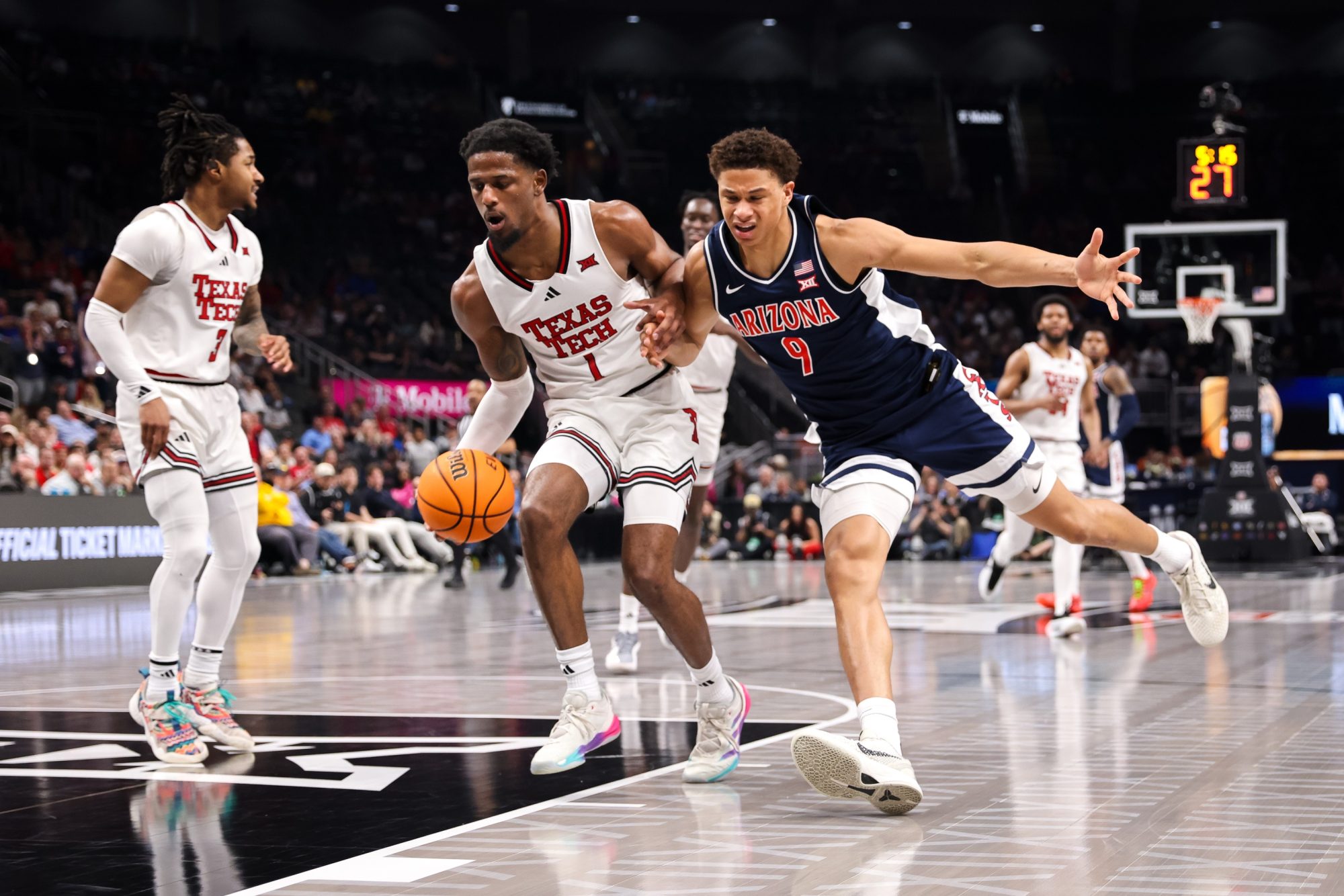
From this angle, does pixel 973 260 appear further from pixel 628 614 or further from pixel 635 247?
pixel 628 614

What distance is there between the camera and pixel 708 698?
14.5ft

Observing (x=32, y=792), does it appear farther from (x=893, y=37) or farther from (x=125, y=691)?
(x=893, y=37)

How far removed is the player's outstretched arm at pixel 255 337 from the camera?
5.45 meters

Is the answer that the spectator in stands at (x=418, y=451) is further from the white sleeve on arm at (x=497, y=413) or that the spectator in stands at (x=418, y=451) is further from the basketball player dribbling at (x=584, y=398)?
the basketball player dribbling at (x=584, y=398)

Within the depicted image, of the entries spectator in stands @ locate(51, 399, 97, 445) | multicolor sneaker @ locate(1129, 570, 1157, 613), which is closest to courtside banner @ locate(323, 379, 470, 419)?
spectator in stands @ locate(51, 399, 97, 445)

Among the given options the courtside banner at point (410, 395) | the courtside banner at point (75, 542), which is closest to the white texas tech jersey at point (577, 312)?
the courtside banner at point (75, 542)

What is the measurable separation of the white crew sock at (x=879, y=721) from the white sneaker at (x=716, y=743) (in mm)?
601

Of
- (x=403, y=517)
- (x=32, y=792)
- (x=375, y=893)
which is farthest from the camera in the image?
(x=403, y=517)

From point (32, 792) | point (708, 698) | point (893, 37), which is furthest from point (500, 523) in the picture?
point (893, 37)

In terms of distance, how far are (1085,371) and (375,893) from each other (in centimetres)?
740

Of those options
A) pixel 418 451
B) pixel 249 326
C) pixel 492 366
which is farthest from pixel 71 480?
pixel 492 366

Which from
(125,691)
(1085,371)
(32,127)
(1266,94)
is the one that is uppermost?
(1266,94)

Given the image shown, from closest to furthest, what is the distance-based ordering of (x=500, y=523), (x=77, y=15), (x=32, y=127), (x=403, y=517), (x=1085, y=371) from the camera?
(x=500, y=523), (x=1085, y=371), (x=403, y=517), (x=32, y=127), (x=77, y=15)

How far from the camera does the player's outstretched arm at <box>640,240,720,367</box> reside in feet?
14.2
